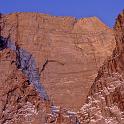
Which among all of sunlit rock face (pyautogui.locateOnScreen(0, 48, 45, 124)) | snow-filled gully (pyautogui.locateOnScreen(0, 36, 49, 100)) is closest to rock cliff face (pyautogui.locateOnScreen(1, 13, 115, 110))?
snow-filled gully (pyautogui.locateOnScreen(0, 36, 49, 100))

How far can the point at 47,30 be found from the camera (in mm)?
111875

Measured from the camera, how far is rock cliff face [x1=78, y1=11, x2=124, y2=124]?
76.4 metres

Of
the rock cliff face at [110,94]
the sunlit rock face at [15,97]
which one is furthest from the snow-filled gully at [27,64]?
the rock cliff face at [110,94]

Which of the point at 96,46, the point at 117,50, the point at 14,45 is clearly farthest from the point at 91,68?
the point at 117,50

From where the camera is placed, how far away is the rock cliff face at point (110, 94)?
76.4 meters

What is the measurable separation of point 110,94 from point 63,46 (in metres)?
33.5

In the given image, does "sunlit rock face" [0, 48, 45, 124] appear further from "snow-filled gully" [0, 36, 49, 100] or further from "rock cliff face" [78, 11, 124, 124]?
"snow-filled gully" [0, 36, 49, 100]

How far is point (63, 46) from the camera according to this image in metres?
111

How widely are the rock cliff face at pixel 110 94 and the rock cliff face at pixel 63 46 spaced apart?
50.0 ft

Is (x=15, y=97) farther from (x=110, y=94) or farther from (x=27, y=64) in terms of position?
(x=27, y=64)

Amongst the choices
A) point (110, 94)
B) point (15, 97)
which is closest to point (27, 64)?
point (15, 97)

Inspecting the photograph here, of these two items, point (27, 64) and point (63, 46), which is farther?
point (63, 46)

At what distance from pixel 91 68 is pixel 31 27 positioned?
1179 cm

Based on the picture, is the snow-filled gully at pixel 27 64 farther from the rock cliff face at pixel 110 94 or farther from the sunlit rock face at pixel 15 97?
the rock cliff face at pixel 110 94
